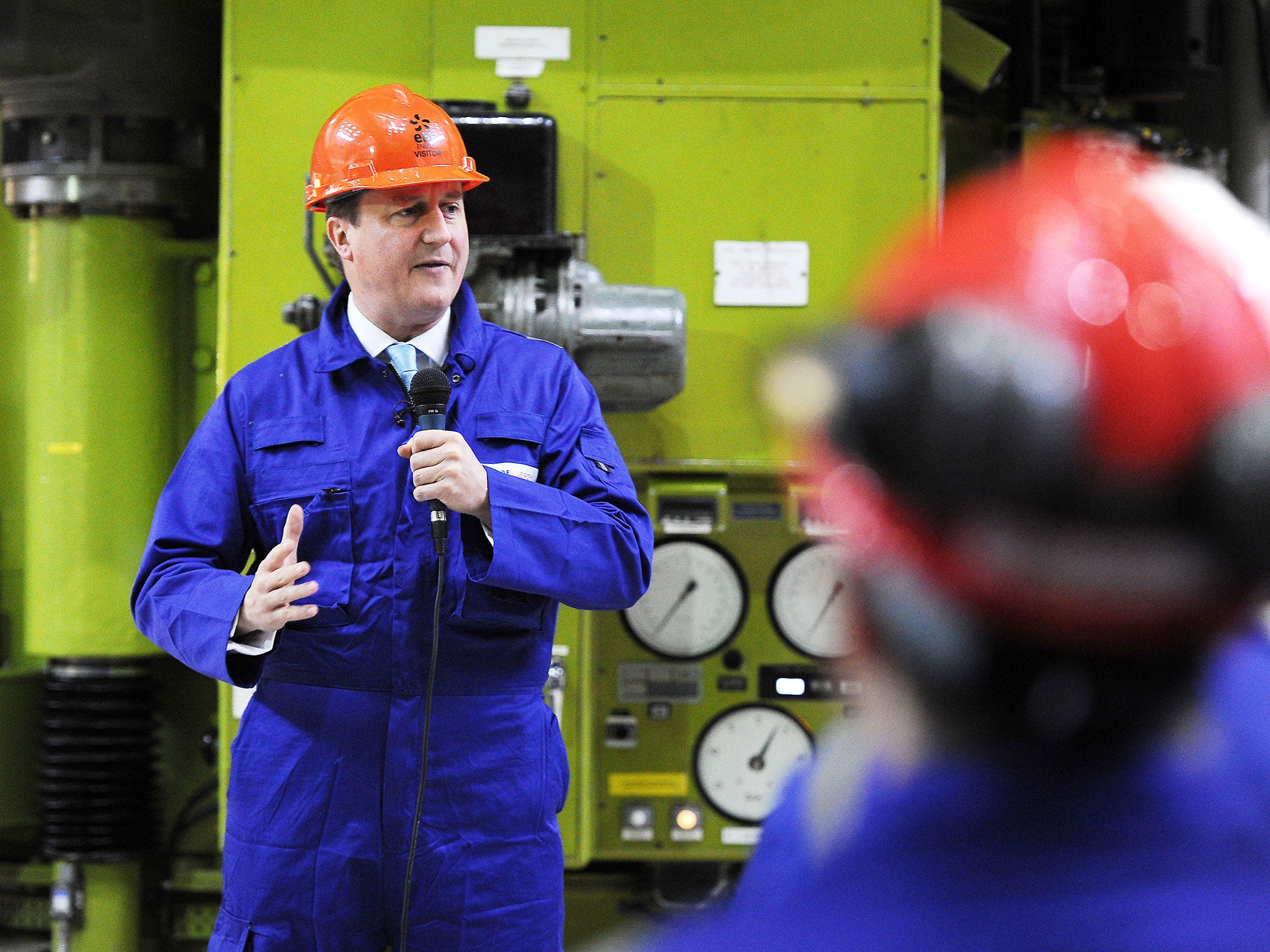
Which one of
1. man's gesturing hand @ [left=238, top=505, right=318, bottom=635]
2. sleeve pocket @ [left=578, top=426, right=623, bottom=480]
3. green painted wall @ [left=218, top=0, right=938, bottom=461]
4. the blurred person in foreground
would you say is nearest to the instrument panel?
green painted wall @ [left=218, top=0, right=938, bottom=461]

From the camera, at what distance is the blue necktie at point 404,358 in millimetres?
2010

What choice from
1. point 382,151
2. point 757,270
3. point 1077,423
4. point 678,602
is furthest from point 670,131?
point 1077,423

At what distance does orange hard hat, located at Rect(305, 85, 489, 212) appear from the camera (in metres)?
2.01

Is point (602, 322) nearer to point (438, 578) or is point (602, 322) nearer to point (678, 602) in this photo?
point (678, 602)

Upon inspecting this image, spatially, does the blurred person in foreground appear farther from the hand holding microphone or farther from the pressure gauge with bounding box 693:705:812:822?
the pressure gauge with bounding box 693:705:812:822

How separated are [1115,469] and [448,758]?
1398mm

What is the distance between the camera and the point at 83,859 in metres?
3.25

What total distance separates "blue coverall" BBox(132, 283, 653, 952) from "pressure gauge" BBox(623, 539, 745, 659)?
1153 millimetres

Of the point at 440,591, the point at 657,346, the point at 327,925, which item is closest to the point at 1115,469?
the point at 440,591

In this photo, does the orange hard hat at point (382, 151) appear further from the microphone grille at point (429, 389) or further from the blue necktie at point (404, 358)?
the microphone grille at point (429, 389)

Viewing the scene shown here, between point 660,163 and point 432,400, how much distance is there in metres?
1.45

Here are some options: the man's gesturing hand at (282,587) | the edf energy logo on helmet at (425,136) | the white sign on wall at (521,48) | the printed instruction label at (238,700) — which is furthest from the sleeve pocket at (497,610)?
the white sign on wall at (521,48)

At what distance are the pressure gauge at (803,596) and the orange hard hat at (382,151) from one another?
1.40m

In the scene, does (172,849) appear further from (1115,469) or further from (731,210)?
(1115,469)
